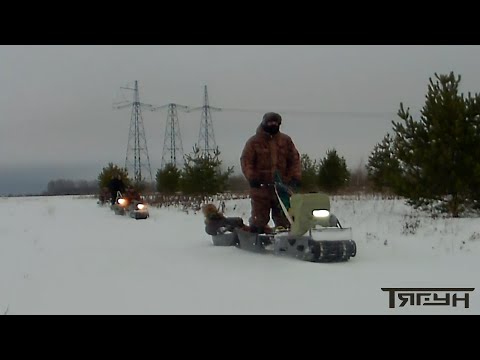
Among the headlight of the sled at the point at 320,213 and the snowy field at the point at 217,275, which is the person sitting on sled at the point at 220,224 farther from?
the headlight of the sled at the point at 320,213

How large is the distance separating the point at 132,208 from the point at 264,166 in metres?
8.60

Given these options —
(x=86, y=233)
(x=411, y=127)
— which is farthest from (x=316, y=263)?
(x=411, y=127)

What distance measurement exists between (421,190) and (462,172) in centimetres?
104

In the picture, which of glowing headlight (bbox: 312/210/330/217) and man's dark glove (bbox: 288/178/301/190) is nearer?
glowing headlight (bbox: 312/210/330/217)

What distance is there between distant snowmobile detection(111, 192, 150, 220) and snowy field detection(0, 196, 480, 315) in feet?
18.2

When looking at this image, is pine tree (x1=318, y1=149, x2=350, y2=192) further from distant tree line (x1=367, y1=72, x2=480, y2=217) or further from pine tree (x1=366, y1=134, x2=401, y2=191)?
distant tree line (x1=367, y1=72, x2=480, y2=217)

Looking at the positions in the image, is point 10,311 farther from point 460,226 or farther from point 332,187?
point 332,187

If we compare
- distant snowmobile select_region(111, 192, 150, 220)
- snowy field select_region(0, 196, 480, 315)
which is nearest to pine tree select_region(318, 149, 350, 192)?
distant snowmobile select_region(111, 192, 150, 220)

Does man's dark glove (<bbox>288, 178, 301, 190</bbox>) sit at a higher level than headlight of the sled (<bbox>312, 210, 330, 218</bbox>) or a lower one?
higher

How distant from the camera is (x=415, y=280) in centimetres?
545

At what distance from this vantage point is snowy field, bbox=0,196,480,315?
183 inches

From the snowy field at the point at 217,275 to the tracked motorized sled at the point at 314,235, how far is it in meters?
0.17

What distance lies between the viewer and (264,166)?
8.41 metres

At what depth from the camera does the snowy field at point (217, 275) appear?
15.2ft
